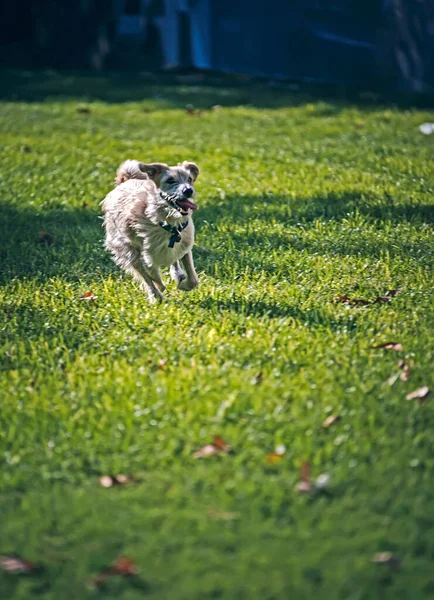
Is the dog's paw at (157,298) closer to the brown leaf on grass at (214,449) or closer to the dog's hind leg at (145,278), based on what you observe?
the dog's hind leg at (145,278)

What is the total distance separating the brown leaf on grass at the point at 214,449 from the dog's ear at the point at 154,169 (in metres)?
2.50

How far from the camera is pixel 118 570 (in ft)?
11.7

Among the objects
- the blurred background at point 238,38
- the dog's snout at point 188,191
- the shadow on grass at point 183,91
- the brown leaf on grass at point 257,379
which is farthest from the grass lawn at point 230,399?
the blurred background at point 238,38

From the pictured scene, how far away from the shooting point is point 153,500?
402 cm

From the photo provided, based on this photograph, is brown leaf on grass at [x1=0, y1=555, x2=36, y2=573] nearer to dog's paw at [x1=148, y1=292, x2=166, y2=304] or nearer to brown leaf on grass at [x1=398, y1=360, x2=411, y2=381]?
brown leaf on grass at [x1=398, y1=360, x2=411, y2=381]

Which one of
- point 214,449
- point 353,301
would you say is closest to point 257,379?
point 214,449

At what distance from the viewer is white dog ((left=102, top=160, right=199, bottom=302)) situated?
6.38 meters

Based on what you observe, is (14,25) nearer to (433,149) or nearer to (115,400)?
(433,149)

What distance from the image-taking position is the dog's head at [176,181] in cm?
625

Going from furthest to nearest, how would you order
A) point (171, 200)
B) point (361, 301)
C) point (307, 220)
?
point (307, 220) < point (361, 301) < point (171, 200)

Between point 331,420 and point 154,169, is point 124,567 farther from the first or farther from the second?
point 154,169

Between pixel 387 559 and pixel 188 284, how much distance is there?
3.46 m

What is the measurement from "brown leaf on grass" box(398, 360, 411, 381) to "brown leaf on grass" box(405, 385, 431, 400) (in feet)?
0.50

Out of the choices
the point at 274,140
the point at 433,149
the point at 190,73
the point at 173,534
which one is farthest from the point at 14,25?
the point at 173,534
